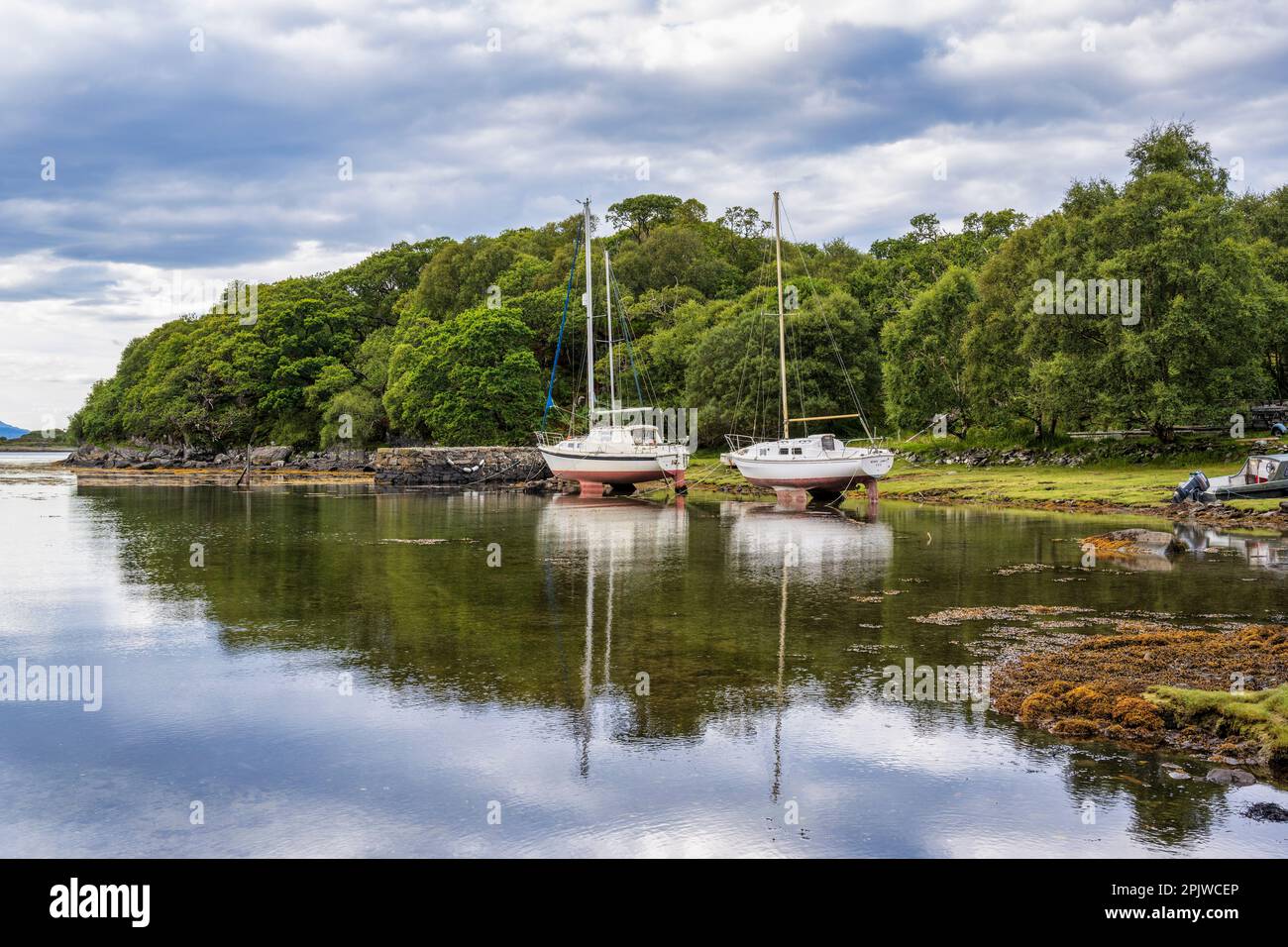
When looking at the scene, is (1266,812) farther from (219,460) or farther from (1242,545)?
(219,460)

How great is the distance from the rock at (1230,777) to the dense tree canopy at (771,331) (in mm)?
39499

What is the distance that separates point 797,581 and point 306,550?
584 inches

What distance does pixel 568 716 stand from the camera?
38.4 ft

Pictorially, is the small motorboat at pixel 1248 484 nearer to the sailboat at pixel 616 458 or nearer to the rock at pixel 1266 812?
the sailboat at pixel 616 458

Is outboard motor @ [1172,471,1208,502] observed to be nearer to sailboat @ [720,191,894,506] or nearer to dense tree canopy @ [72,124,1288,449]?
dense tree canopy @ [72,124,1288,449]

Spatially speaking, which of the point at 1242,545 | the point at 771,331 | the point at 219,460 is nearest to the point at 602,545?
the point at 1242,545


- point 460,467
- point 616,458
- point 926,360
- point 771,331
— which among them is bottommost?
point 460,467

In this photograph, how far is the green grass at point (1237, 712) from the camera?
10000mm

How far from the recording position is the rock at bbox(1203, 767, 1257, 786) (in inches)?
366

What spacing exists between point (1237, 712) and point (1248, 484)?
28.1m

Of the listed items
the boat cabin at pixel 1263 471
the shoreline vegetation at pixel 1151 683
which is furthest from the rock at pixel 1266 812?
the boat cabin at pixel 1263 471

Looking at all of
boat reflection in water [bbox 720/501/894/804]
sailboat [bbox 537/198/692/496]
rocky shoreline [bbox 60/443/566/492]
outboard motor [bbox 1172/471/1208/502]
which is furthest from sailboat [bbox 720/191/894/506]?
rocky shoreline [bbox 60/443/566/492]

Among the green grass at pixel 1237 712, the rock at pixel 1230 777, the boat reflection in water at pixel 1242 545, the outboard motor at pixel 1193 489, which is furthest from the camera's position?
the outboard motor at pixel 1193 489

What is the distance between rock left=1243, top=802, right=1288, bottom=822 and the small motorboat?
96.9 feet
